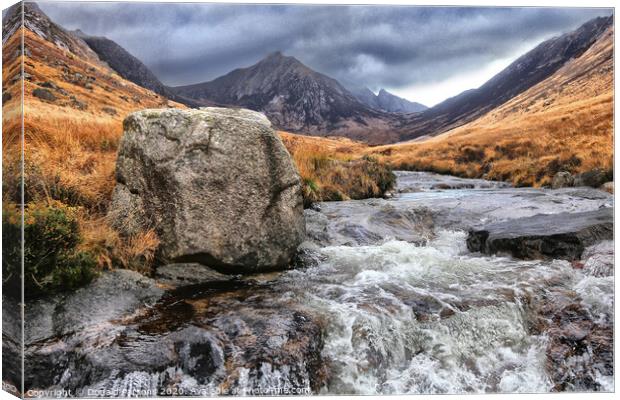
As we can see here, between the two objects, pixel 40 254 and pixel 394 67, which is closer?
pixel 40 254

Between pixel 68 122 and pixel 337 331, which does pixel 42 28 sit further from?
pixel 337 331

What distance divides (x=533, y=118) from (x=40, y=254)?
7679mm

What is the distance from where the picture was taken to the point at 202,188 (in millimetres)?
5410

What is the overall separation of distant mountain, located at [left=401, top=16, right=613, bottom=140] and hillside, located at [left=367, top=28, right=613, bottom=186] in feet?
0.44

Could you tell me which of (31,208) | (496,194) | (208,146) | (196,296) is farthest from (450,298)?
(496,194)

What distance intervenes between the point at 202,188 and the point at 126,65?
7.05 ft

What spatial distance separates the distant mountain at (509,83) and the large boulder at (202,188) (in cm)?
286

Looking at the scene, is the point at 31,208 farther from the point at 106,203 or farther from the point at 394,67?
the point at 394,67

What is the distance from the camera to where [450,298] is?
16.3 ft

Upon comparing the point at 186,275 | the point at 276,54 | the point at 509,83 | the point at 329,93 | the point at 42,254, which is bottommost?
the point at 186,275

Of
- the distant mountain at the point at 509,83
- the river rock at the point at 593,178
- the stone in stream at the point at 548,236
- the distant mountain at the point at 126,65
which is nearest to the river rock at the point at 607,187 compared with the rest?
the river rock at the point at 593,178

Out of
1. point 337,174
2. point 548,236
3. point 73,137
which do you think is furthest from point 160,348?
point 337,174

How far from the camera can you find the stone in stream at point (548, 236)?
616 cm

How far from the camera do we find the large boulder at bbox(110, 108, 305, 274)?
5.38m
